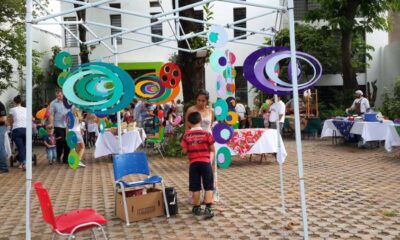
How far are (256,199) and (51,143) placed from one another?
256 inches

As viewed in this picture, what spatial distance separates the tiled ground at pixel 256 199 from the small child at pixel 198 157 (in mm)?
299

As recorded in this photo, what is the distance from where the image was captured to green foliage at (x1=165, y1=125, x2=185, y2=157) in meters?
13.0

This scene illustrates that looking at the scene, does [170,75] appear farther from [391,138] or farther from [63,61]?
[391,138]

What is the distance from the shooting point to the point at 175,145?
13164 mm

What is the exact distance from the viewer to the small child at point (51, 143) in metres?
11.5

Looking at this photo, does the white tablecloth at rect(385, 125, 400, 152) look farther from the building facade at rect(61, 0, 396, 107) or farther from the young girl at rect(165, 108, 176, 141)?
the building facade at rect(61, 0, 396, 107)

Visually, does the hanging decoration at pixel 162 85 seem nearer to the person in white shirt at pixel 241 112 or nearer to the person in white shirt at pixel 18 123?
the person in white shirt at pixel 18 123

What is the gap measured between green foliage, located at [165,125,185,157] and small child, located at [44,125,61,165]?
3026mm

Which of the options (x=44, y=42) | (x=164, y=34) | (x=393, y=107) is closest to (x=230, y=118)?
(x=393, y=107)

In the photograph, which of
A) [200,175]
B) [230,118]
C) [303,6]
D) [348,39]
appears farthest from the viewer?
[303,6]

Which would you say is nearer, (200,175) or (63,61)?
(200,175)

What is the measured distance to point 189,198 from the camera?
7273 mm

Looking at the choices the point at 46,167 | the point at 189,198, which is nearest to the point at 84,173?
the point at 46,167

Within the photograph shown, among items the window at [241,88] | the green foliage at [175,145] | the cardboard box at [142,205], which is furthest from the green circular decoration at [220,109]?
the window at [241,88]
